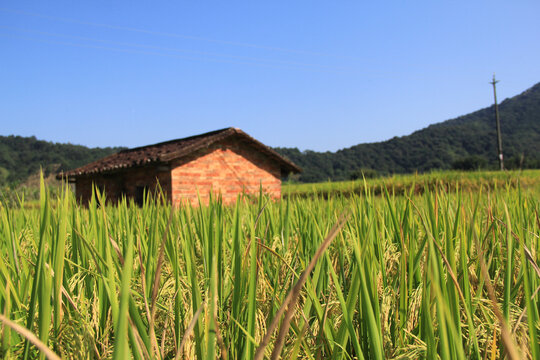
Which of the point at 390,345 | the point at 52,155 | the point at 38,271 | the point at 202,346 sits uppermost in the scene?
the point at 52,155

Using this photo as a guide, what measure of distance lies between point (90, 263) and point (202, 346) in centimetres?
72

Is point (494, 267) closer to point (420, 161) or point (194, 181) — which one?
point (194, 181)

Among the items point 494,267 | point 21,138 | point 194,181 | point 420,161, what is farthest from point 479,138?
point 21,138

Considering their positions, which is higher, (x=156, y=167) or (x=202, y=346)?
(x=156, y=167)

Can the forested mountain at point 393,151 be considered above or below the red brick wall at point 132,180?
above

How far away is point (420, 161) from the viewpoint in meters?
52.7

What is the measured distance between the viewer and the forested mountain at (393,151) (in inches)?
1999

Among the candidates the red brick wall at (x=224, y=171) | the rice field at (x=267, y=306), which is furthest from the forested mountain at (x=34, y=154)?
the rice field at (x=267, y=306)

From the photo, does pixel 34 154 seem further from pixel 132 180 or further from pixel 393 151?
pixel 393 151

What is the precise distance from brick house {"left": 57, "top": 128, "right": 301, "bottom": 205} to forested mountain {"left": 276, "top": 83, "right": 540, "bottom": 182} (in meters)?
35.9

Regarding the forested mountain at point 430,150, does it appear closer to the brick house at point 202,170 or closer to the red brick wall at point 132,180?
the brick house at point 202,170

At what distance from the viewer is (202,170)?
42.2ft

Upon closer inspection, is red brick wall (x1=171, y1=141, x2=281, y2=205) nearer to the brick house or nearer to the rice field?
the brick house

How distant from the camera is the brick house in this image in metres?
12.0
